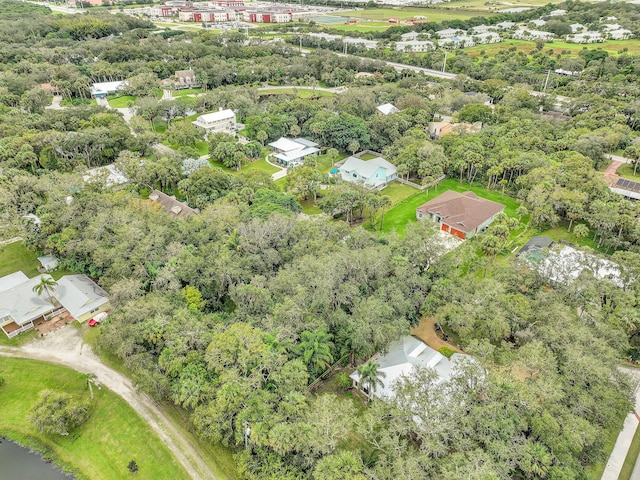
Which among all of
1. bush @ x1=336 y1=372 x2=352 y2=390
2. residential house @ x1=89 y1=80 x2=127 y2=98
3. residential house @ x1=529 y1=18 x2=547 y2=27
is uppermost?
residential house @ x1=529 y1=18 x2=547 y2=27

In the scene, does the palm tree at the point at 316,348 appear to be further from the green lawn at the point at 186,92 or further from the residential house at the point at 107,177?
the green lawn at the point at 186,92

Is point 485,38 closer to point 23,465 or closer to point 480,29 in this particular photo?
point 480,29

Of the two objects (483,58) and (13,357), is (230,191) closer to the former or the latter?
(13,357)

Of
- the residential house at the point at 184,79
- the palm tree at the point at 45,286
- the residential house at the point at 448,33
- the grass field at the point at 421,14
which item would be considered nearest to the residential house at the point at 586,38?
the residential house at the point at 448,33

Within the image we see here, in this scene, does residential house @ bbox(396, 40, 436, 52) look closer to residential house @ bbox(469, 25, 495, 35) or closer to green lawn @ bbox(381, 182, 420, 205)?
residential house @ bbox(469, 25, 495, 35)

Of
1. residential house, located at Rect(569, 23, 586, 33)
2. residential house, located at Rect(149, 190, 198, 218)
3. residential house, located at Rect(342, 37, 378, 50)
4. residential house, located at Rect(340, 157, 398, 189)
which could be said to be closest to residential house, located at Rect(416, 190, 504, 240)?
residential house, located at Rect(340, 157, 398, 189)

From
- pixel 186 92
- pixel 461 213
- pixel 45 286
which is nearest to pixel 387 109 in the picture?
pixel 461 213
